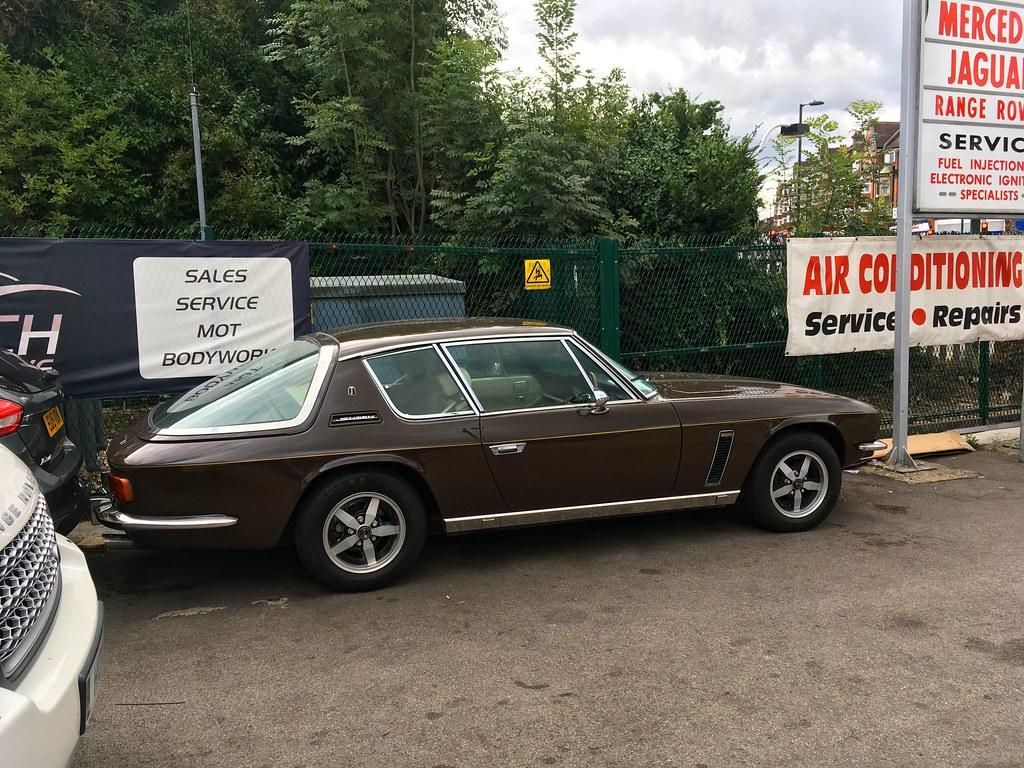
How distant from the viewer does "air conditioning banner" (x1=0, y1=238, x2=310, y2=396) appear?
550 centimetres

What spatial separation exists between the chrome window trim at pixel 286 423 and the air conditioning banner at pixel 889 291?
473cm

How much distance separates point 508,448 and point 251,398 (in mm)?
1423

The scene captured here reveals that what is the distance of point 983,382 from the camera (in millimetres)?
8711

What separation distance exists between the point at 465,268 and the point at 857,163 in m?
6.20

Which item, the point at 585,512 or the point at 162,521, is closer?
the point at 162,521

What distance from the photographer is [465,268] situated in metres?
8.43

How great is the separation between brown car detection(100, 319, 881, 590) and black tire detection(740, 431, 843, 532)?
1cm

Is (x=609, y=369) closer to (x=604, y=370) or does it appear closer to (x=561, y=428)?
(x=604, y=370)

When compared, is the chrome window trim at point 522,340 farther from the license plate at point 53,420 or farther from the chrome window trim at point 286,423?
the license plate at point 53,420

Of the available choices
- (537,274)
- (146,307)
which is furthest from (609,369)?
(146,307)

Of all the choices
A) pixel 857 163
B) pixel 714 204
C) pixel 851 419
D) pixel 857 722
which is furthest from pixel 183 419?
pixel 857 163

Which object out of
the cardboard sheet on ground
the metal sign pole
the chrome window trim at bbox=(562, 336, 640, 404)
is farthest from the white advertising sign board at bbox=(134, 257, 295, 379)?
the cardboard sheet on ground

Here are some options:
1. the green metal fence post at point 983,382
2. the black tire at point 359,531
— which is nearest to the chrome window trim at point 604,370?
the black tire at point 359,531

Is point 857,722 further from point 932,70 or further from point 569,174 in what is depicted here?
point 569,174
